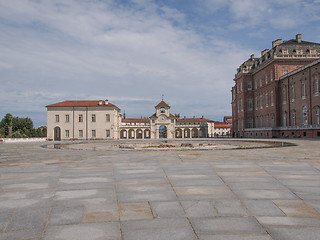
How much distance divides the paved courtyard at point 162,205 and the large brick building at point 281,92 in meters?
→ 37.8

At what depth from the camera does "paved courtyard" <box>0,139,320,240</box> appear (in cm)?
334

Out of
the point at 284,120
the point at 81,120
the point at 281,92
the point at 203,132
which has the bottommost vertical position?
the point at 203,132

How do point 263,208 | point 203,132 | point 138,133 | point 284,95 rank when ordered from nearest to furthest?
point 263,208, point 284,95, point 138,133, point 203,132

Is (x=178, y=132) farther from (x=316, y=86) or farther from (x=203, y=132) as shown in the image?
(x=316, y=86)

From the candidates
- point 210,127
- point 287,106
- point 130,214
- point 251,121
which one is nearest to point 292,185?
point 130,214

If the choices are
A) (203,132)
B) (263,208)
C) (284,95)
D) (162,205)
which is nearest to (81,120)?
(284,95)

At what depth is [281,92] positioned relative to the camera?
171ft

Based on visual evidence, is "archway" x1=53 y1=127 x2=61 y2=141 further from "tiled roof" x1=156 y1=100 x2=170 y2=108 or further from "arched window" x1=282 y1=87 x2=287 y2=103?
"arched window" x1=282 y1=87 x2=287 y2=103

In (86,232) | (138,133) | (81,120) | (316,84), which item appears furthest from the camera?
(138,133)

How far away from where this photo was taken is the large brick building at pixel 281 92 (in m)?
42.3

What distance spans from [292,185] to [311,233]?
256 cm

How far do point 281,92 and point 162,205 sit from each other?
53311 mm

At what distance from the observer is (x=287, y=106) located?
163 ft

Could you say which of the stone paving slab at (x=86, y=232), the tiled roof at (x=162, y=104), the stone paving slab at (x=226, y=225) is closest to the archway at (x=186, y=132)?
the tiled roof at (x=162, y=104)
